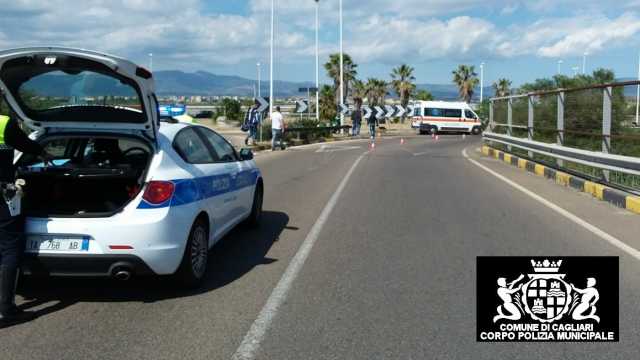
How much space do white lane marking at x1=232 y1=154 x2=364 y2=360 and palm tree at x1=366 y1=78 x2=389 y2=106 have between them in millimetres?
75125

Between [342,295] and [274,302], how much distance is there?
0.60 meters

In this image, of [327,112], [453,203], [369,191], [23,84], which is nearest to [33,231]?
[23,84]

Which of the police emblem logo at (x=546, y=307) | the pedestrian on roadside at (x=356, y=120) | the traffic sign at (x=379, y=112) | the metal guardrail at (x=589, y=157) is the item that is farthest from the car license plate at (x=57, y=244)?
the traffic sign at (x=379, y=112)

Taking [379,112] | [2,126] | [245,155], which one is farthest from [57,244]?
[379,112]

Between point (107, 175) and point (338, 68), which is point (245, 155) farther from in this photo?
point (338, 68)

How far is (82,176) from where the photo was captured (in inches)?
238

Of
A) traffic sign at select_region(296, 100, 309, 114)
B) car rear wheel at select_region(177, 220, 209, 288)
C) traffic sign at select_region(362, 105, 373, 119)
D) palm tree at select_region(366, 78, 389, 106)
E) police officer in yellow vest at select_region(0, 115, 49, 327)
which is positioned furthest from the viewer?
palm tree at select_region(366, 78, 389, 106)

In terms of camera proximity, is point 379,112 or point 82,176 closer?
point 82,176

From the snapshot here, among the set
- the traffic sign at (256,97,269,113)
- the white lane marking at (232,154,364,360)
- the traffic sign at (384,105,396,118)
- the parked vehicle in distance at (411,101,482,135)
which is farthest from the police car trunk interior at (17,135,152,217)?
the parked vehicle in distance at (411,101,482,135)

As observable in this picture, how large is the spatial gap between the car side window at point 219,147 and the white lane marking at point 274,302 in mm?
1320

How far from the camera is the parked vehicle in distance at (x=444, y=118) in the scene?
1861 inches

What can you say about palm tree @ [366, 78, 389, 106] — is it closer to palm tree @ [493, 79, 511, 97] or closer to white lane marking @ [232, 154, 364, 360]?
palm tree @ [493, 79, 511, 97]

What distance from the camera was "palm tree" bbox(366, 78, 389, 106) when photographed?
8331 cm

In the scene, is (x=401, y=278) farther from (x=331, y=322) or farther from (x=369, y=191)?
(x=369, y=191)
